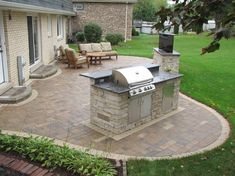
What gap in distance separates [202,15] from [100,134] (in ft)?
13.0

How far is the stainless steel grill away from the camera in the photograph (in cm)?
580

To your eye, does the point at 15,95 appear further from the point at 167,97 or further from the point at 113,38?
the point at 113,38

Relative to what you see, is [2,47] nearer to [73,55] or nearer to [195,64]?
[73,55]

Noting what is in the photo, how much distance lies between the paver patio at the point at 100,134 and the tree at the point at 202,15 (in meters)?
3.16

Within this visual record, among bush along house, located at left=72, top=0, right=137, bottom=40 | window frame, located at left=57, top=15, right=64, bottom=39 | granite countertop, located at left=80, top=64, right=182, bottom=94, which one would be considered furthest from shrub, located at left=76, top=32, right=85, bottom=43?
granite countertop, located at left=80, top=64, right=182, bottom=94

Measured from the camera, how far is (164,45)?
12.4 meters

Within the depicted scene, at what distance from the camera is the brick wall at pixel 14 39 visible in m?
8.38

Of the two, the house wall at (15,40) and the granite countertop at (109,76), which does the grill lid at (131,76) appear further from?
the house wall at (15,40)

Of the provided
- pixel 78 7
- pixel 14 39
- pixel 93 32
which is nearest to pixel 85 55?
pixel 14 39

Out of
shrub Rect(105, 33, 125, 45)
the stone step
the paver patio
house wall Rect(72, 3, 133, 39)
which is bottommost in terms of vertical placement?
the paver patio

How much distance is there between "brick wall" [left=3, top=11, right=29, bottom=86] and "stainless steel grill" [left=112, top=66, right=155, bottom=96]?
3966mm

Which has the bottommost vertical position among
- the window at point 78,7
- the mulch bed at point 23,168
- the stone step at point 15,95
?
the mulch bed at point 23,168

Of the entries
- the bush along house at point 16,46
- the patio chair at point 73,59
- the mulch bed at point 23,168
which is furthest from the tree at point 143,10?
the mulch bed at point 23,168

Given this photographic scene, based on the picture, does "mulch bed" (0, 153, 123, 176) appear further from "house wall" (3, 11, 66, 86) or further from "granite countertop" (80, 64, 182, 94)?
"house wall" (3, 11, 66, 86)
